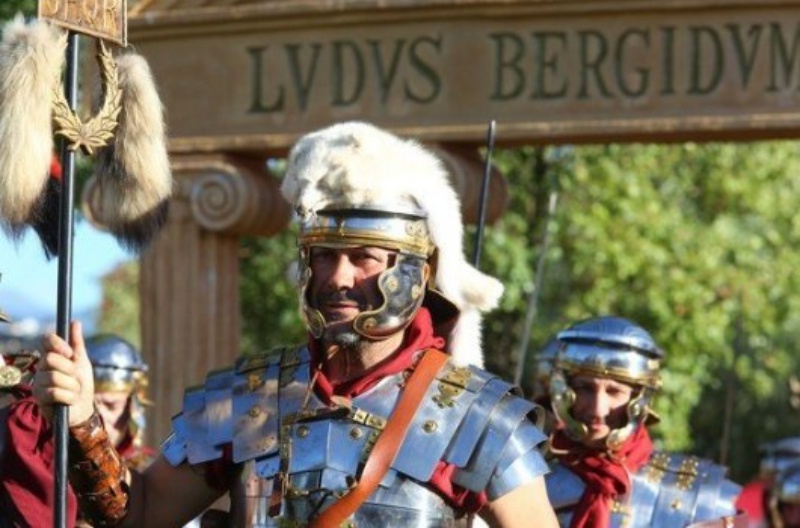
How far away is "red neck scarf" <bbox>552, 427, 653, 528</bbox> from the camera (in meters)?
8.89

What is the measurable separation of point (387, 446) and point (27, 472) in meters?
0.99

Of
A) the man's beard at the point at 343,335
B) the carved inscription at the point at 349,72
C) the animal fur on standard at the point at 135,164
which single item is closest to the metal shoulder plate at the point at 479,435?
the man's beard at the point at 343,335

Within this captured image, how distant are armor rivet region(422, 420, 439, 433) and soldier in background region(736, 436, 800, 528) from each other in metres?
4.19

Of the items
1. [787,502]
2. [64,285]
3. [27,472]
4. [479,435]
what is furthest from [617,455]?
[64,285]

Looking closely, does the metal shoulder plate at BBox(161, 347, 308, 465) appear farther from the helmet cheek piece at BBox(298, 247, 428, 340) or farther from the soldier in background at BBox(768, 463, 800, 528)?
the soldier in background at BBox(768, 463, 800, 528)

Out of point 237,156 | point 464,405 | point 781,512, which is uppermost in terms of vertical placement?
point 237,156

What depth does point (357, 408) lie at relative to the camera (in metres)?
6.44

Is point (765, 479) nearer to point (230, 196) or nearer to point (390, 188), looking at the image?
point (230, 196)

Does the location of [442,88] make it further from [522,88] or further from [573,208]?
[573,208]

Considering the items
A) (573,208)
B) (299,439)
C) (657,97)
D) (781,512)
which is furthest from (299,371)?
(573,208)

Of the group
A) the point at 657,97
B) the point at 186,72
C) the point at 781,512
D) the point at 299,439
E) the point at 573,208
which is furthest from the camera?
the point at 573,208

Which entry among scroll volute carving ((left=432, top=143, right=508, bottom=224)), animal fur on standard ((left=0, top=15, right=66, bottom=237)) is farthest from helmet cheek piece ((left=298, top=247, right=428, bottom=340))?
scroll volute carving ((left=432, top=143, right=508, bottom=224))

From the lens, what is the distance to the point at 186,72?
12.5 meters

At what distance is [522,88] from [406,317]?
5.51 meters
